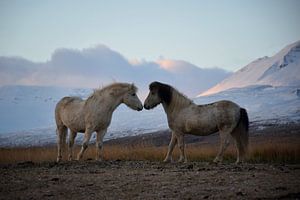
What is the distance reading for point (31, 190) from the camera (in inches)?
391

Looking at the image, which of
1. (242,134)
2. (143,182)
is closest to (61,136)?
(242,134)

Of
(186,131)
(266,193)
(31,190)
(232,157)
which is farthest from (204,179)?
(232,157)

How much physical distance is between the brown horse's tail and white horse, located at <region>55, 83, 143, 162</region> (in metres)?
3.65

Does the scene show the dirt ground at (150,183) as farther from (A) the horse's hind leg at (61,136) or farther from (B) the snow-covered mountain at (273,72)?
(B) the snow-covered mountain at (273,72)

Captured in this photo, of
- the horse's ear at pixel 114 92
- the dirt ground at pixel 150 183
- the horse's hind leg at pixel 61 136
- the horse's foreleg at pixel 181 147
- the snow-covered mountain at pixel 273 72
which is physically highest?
the snow-covered mountain at pixel 273 72

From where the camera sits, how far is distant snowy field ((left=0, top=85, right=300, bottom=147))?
218 ft

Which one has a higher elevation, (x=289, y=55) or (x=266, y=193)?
(x=289, y=55)

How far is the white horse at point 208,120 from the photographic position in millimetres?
15430

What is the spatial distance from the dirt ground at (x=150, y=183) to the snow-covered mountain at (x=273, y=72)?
85.1m

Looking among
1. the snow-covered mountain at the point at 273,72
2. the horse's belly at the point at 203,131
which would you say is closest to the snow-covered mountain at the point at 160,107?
the snow-covered mountain at the point at 273,72

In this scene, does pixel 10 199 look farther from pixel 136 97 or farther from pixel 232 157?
pixel 232 157

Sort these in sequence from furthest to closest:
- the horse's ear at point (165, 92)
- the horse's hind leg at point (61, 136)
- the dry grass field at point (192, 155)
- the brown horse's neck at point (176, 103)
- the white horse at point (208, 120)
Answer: the horse's hind leg at point (61, 136), the dry grass field at point (192, 155), the horse's ear at point (165, 92), the brown horse's neck at point (176, 103), the white horse at point (208, 120)

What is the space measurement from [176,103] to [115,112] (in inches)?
3434

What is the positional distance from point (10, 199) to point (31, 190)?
909 millimetres
